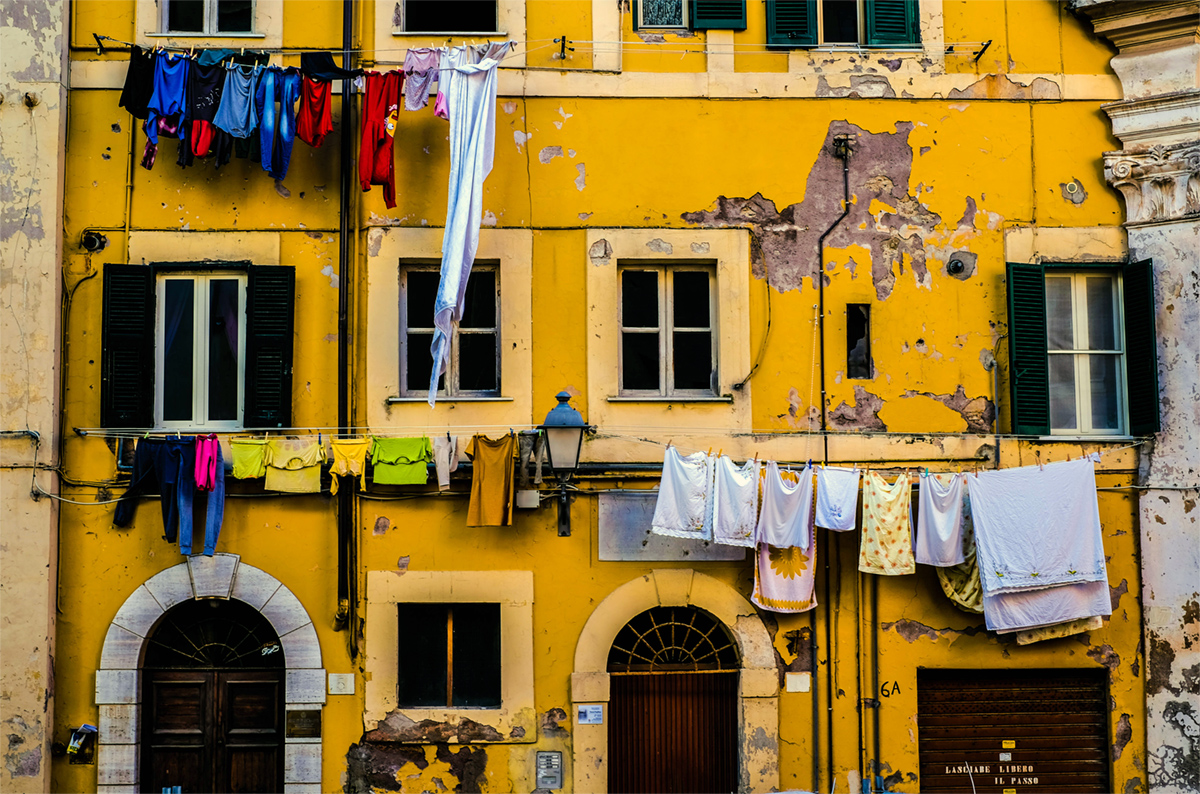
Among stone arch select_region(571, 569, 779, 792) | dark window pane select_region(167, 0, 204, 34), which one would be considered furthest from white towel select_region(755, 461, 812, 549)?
dark window pane select_region(167, 0, 204, 34)

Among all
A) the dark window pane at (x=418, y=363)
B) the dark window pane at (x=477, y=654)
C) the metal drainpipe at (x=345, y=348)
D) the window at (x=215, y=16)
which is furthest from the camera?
the window at (x=215, y=16)

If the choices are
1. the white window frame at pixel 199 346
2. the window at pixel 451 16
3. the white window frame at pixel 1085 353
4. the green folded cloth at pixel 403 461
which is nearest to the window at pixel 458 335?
the green folded cloth at pixel 403 461

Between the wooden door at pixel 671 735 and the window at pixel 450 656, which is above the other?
the window at pixel 450 656

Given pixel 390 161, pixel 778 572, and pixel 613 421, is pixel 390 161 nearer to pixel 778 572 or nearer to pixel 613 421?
pixel 613 421

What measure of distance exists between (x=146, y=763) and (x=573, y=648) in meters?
4.26

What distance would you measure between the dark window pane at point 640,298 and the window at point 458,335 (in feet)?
4.22

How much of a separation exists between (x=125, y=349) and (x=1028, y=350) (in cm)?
879

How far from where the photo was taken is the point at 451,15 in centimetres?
A: 1134

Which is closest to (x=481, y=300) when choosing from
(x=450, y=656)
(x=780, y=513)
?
(x=450, y=656)

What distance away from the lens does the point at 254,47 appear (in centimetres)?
1105

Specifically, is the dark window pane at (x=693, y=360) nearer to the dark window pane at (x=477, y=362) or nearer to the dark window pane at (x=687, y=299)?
the dark window pane at (x=687, y=299)

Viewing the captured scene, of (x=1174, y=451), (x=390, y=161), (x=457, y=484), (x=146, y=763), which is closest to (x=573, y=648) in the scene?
(x=457, y=484)

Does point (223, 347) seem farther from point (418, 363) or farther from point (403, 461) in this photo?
point (403, 461)

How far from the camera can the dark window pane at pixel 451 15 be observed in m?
11.3
